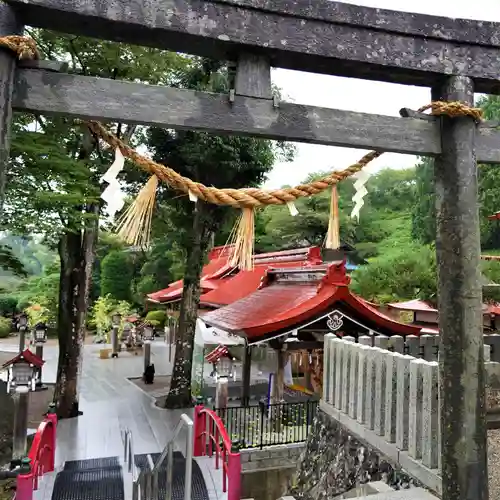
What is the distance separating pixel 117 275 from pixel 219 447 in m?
24.6

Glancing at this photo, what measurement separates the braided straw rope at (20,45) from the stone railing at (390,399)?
3982 millimetres

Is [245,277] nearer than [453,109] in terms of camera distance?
No

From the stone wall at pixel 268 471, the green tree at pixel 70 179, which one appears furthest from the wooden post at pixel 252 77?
the stone wall at pixel 268 471

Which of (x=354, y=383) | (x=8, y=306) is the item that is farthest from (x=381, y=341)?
(x=8, y=306)

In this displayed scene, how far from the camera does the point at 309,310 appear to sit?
7.55 meters

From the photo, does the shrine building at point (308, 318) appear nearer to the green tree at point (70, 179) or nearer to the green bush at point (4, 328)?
the green tree at point (70, 179)

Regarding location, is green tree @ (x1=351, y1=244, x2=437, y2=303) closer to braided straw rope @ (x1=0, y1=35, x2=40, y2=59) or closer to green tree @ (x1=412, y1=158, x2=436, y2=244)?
green tree @ (x1=412, y1=158, x2=436, y2=244)

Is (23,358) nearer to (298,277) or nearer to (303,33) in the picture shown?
(298,277)

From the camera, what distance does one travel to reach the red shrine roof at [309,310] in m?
7.49

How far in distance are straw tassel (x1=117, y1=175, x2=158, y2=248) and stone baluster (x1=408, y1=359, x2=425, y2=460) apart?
2.92m

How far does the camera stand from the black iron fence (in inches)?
312

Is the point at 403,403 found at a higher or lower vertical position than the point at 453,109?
lower

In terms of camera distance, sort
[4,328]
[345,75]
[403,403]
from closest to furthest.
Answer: [345,75] < [403,403] < [4,328]

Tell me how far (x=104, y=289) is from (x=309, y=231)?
15.6 m
